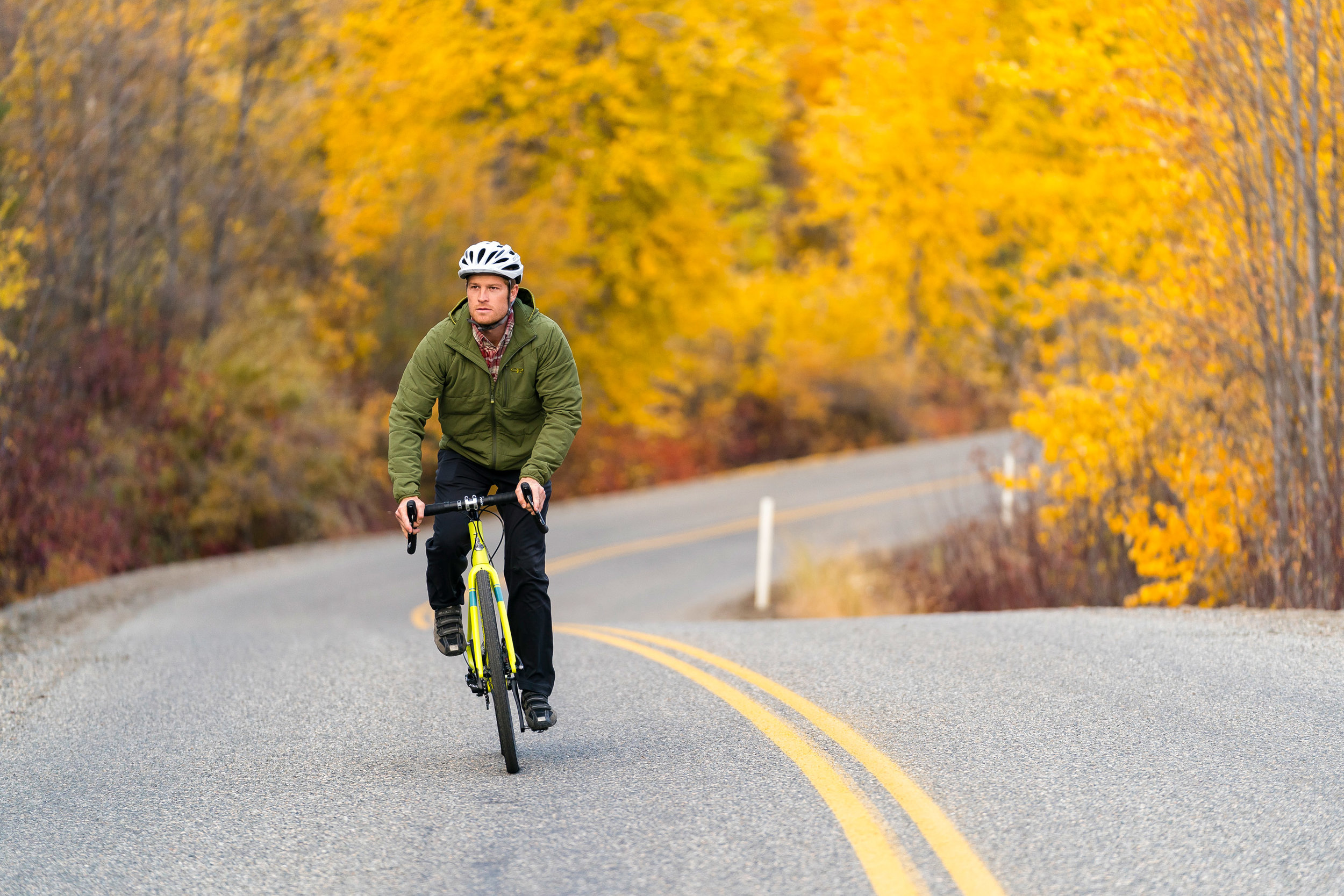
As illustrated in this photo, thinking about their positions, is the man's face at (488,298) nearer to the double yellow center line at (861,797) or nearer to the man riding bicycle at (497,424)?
the man riding bicycle at (497,424)

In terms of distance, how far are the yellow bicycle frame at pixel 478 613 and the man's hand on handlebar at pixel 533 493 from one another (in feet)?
0.74

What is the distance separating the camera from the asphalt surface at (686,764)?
15.3 ft

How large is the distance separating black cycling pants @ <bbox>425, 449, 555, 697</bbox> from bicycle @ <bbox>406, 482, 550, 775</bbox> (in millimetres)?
75

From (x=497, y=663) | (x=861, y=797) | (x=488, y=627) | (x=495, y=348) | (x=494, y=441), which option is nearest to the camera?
(x=861, y=797)

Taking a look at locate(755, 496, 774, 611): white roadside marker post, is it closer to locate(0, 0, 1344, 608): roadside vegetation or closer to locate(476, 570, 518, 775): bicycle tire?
locate(0, 0, 1344, 608): roadside vegetation

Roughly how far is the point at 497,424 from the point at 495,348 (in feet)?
1.15

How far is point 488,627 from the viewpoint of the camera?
19.3ft

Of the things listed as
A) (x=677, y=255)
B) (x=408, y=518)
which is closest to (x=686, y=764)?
(x=408, y=518)

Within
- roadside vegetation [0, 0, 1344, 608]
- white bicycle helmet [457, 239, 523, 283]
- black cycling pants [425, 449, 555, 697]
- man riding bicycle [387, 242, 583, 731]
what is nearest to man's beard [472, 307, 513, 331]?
man riding bicycle [387, 242, 583, 731]

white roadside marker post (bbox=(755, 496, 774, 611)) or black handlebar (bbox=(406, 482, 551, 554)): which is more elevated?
black handlebar (bbox=(406, 482, 551, 554))

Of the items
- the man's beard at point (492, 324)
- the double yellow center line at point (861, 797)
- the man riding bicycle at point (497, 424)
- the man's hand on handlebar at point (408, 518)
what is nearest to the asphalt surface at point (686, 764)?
the double yellow center line at point (861, 797)

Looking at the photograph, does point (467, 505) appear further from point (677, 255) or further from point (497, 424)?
point (677, 255)

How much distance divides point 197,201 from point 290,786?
50.4 feet

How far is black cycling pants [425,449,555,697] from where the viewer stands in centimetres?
621
